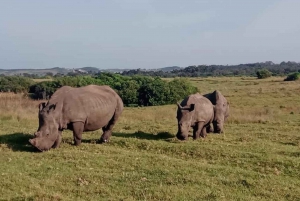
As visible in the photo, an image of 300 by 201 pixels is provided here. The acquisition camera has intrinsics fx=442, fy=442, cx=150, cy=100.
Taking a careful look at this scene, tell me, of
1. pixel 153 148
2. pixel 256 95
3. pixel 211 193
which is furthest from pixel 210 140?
pixel 256 95

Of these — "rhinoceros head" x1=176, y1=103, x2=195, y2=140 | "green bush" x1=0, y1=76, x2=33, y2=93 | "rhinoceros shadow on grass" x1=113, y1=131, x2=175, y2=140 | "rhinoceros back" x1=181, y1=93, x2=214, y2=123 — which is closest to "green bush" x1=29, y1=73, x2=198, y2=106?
"green bush" x1=0, y1=76, x2=33, y2=93

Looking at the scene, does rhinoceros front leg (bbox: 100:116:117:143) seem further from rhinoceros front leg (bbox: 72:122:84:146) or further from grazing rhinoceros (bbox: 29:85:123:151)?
rhinoceros front leg (bbox: 72:122:84:146)

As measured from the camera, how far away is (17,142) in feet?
53.7

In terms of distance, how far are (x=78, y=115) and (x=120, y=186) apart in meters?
5.20

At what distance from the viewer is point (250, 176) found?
471 inches

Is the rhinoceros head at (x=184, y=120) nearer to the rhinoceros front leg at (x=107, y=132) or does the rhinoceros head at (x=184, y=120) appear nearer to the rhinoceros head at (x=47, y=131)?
the rhinoceros front leg at (x=107, y=132)

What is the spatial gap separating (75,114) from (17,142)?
273 centimetres

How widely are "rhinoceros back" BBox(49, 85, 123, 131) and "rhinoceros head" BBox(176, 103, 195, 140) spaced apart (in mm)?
2510

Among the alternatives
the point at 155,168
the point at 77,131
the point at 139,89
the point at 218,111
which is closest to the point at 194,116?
the point at 218,111

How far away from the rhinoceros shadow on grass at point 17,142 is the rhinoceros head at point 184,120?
5.56 m

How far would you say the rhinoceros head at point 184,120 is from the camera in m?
17.1

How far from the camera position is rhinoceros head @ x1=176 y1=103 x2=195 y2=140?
672 inches

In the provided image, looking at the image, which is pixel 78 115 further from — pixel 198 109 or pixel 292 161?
pixel 292 161

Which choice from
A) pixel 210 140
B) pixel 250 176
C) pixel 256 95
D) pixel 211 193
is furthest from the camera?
pixel 256 95
